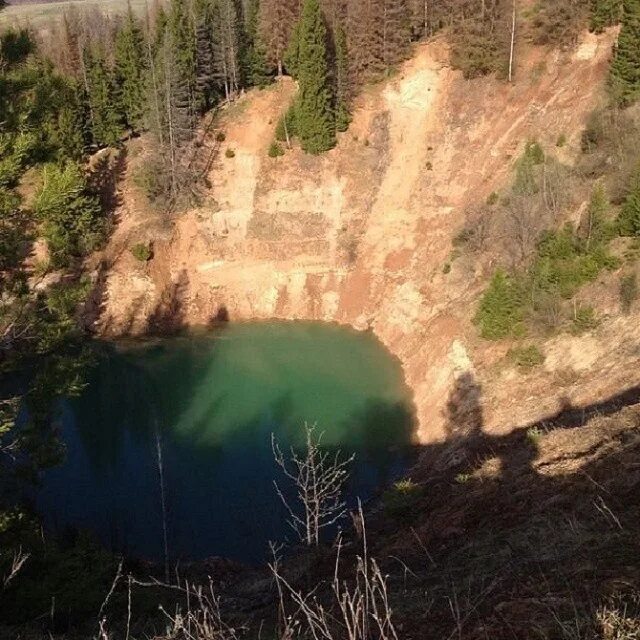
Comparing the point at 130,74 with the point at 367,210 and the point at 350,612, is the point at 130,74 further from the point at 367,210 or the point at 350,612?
the point at 350,612

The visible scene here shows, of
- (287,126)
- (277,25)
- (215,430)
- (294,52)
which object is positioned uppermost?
(277,25)

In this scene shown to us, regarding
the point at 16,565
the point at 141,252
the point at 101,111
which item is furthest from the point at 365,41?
the point at 16,565

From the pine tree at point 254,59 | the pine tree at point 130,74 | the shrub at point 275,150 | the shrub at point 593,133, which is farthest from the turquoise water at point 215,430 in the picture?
the pine tree at point 254,59

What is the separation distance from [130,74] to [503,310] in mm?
38909

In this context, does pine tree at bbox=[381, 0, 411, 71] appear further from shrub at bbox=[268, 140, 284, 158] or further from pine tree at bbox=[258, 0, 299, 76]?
Result: shrub at bbox=[268, 140, 284, 158]

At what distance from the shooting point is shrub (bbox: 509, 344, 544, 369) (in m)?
28.2

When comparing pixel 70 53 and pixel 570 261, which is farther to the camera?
pixel 70 53

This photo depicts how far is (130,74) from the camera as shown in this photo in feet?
171

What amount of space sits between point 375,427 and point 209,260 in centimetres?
2075

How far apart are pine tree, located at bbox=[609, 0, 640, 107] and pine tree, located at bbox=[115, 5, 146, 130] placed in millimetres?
35731

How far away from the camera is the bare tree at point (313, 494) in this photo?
1575 cm

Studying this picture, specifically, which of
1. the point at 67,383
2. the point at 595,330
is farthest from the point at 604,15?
the point at 67,383

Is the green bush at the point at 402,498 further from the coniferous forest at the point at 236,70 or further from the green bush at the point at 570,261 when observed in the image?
the green bush at the point at 570,261

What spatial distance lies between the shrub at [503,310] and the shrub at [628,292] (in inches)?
185
